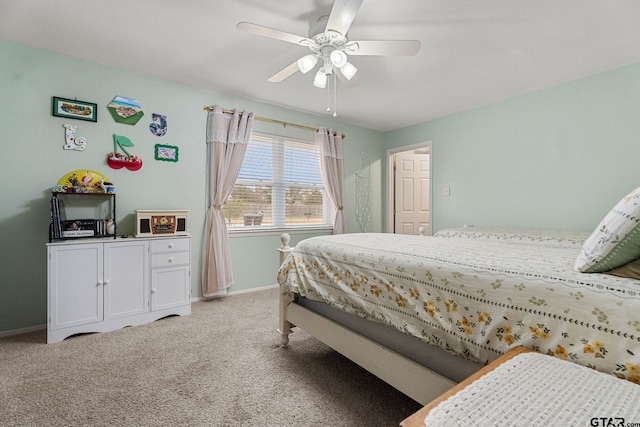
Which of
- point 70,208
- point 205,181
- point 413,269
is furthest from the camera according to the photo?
point 205,181

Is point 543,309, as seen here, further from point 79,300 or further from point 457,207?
point 457,207

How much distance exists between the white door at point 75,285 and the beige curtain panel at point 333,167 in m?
2.82

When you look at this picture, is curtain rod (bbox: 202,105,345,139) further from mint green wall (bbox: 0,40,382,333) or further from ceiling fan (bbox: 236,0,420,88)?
ceiling fan (bbox: 236,0,420,88)

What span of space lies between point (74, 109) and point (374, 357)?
126 inches

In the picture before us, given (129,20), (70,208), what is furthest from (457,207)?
(70,208)

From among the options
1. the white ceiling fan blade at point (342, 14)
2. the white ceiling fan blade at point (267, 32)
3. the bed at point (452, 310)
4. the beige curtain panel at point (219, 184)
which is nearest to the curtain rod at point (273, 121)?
the beige curtain panel at point (219, 184)

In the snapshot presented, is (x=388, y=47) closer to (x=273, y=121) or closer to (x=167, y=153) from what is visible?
(x=273, y=121)

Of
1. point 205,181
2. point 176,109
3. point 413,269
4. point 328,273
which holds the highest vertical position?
point 176,109

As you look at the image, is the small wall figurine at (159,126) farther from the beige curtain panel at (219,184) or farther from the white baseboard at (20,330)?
the white baseboard at (20,330)

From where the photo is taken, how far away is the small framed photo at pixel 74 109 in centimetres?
256

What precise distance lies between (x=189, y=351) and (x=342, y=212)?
282 centimetres

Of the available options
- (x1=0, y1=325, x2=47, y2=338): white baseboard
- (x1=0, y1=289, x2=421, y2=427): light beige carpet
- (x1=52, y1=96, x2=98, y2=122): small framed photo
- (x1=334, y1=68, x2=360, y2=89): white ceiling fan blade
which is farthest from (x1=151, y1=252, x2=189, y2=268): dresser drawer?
(x1=334, y1=68, x2=360, y2=89): white ceiling fan blade

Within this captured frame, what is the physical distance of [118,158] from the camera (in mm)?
2818

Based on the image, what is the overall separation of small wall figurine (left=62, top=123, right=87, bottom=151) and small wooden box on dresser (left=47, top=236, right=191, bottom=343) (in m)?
0.90
